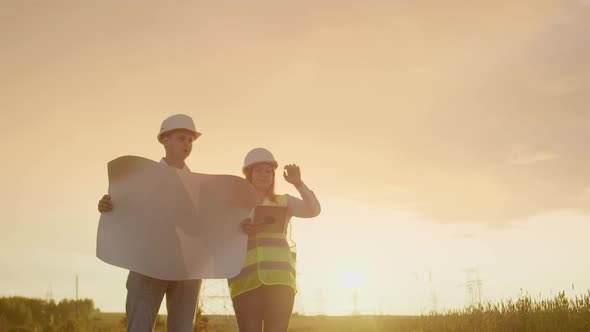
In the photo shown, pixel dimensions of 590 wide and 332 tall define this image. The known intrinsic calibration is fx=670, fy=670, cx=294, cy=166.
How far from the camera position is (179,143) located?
6074 mm

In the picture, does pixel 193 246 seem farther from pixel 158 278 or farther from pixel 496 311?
pixel 496 311

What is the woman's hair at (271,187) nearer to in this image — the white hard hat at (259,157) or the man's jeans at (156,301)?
the white hard hat at (259,157)

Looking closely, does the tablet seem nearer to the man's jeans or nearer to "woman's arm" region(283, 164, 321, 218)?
"woman's arm" region(283, 164, 321, 218)

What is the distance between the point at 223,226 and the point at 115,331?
9.25 m

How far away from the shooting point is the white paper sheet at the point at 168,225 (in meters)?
5.88

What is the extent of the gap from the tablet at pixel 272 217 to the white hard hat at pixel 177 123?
1063 mm

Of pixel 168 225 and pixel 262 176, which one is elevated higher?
pixel 262 176

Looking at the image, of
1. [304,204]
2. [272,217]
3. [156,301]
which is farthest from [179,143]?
[304,204]

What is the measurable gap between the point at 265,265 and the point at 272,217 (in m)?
0.48

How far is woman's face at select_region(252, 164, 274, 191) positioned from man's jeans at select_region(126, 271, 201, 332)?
4.36ft

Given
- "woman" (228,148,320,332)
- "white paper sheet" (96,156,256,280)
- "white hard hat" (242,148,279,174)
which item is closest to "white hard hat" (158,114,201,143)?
"white paper sheet" (96,156,256,280)

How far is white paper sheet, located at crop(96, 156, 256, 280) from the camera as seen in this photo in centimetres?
588

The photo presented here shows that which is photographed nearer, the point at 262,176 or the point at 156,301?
the point at 156,301

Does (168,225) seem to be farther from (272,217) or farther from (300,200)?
(300,200)
